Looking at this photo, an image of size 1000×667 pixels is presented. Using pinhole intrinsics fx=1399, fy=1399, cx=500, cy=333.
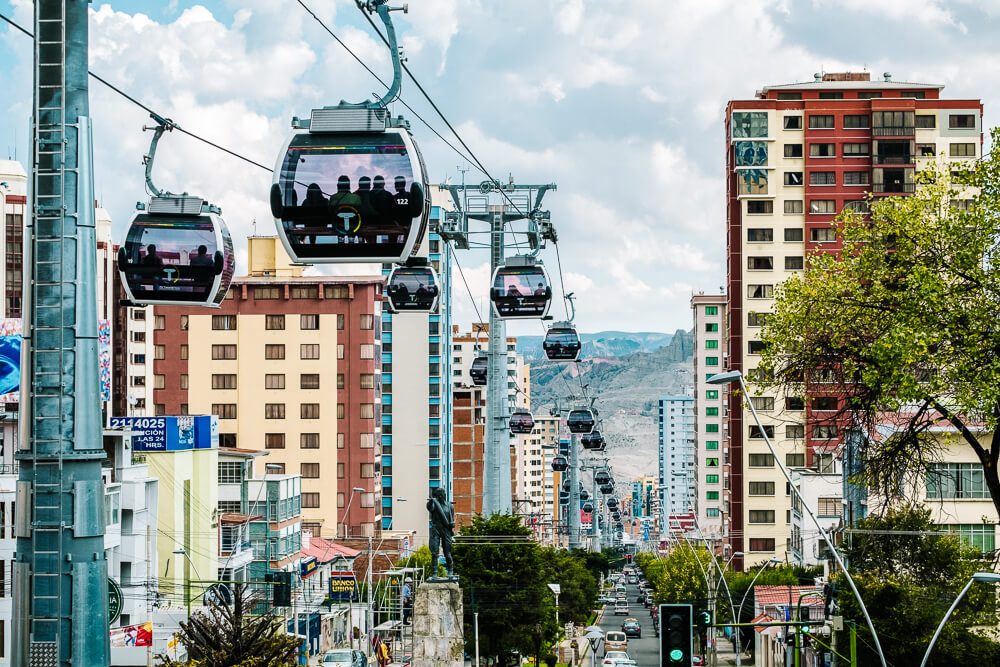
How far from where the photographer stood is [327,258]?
15.5m

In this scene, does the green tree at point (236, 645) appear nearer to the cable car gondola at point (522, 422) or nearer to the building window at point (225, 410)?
the cable car gondola at point (522, 422)

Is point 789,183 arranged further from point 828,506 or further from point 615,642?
point 615,642

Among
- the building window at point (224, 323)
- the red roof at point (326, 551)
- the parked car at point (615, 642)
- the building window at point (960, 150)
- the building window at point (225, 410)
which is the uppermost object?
the building window at point (960, 150)

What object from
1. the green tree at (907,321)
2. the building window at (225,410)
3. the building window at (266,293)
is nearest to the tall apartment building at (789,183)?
the building window at (266,293)

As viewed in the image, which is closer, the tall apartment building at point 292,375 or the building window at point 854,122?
the building window at point 854,122

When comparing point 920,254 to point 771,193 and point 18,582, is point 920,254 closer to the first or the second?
point 18,582

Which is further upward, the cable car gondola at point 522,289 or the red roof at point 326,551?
the cable car gondola at point 522,289

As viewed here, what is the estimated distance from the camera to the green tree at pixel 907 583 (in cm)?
3634

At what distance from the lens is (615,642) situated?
273 feet

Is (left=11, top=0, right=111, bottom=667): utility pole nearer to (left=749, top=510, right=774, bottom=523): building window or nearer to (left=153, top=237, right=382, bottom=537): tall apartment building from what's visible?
(left=153, top=237, right=382, bottom=537): tall apartment building

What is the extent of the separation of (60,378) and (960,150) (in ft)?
321

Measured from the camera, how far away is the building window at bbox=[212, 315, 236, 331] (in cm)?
10694

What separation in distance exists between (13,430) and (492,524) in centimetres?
2449

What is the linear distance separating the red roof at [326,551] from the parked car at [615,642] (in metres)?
16.8
